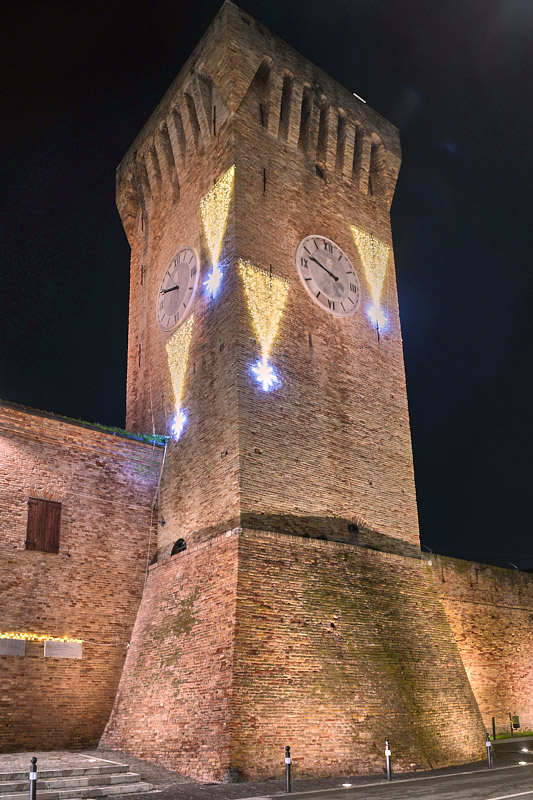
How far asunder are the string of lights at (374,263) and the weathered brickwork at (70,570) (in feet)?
21.0

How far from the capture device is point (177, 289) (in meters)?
16.5

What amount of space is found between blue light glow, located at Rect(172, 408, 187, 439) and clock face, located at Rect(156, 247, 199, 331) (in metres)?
2.26

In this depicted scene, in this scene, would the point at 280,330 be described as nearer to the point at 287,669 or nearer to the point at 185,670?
the point at 287,669

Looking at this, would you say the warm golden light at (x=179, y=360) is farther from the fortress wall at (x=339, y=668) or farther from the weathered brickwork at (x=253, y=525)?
the fortress wall at (x=339, y=668)

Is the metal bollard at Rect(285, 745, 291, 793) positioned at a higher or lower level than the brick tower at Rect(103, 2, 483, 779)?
lower

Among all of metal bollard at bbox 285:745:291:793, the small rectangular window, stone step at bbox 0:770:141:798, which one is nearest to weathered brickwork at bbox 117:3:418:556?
the small rectangular window

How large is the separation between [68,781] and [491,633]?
12196 mm

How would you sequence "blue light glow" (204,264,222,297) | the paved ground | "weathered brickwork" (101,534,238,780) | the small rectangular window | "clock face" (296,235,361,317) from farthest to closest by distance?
"clock face" (296,235,361,317) → "blue light glow" (204,264,222,297) → the small rectangular window → "weathered brickwork" (101,534,238,780) → the paved ground

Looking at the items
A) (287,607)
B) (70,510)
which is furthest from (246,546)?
(70,510)

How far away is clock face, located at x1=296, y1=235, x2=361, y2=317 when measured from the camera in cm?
1558

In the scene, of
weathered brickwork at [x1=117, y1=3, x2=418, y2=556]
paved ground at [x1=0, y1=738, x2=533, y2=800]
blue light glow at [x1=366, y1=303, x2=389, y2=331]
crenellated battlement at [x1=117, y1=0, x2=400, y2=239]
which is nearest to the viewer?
paved ground at [x1=0, y1=738, x2=533, y2=800]

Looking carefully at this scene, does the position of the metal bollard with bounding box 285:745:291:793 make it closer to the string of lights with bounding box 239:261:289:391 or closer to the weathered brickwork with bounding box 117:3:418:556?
the weathered brickwork with bounding box 117:3:418:556

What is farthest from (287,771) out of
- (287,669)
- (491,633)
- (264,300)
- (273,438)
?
(491,633)

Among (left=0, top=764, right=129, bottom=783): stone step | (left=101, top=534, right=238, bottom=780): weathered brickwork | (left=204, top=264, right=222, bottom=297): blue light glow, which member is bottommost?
(left=0, top=764, right=129, bottom=783): stone step
